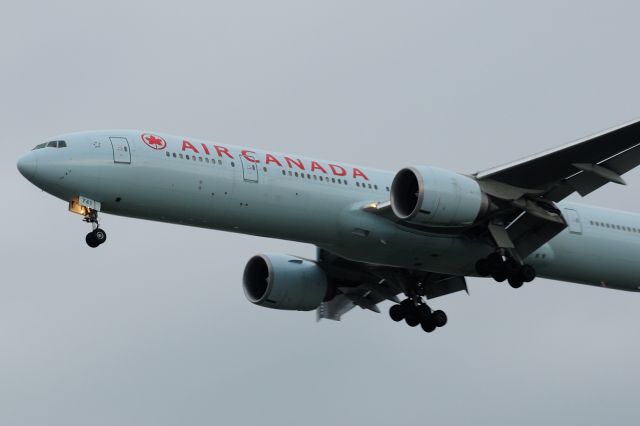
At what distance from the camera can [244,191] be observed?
4366cm

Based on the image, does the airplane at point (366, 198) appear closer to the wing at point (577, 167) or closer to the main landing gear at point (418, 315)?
the wing at point (577, 167)

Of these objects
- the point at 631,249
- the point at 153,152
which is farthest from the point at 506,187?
the point at 153,152

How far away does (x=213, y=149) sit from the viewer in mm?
44000

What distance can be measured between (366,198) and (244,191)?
3984mm

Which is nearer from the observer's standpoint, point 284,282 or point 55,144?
point 55,144

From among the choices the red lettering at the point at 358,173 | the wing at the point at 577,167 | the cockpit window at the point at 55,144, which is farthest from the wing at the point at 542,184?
the cockpit window at the point at 55,144

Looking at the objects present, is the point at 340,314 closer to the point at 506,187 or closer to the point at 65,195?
the point at 506,187

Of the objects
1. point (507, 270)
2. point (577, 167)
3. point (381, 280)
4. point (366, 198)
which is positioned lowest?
point (507, 270)

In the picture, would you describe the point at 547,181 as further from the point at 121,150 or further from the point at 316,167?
the point at 121,150

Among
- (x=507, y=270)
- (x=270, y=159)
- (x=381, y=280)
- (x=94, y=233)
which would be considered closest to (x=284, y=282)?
(x=381, y=280)

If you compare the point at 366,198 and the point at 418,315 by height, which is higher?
the point at 366,198

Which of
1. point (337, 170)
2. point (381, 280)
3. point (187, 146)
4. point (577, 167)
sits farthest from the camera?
point (381, 280)

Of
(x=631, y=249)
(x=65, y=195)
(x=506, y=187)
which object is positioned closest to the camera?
(x=65, y=195)

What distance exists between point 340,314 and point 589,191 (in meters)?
10.8
